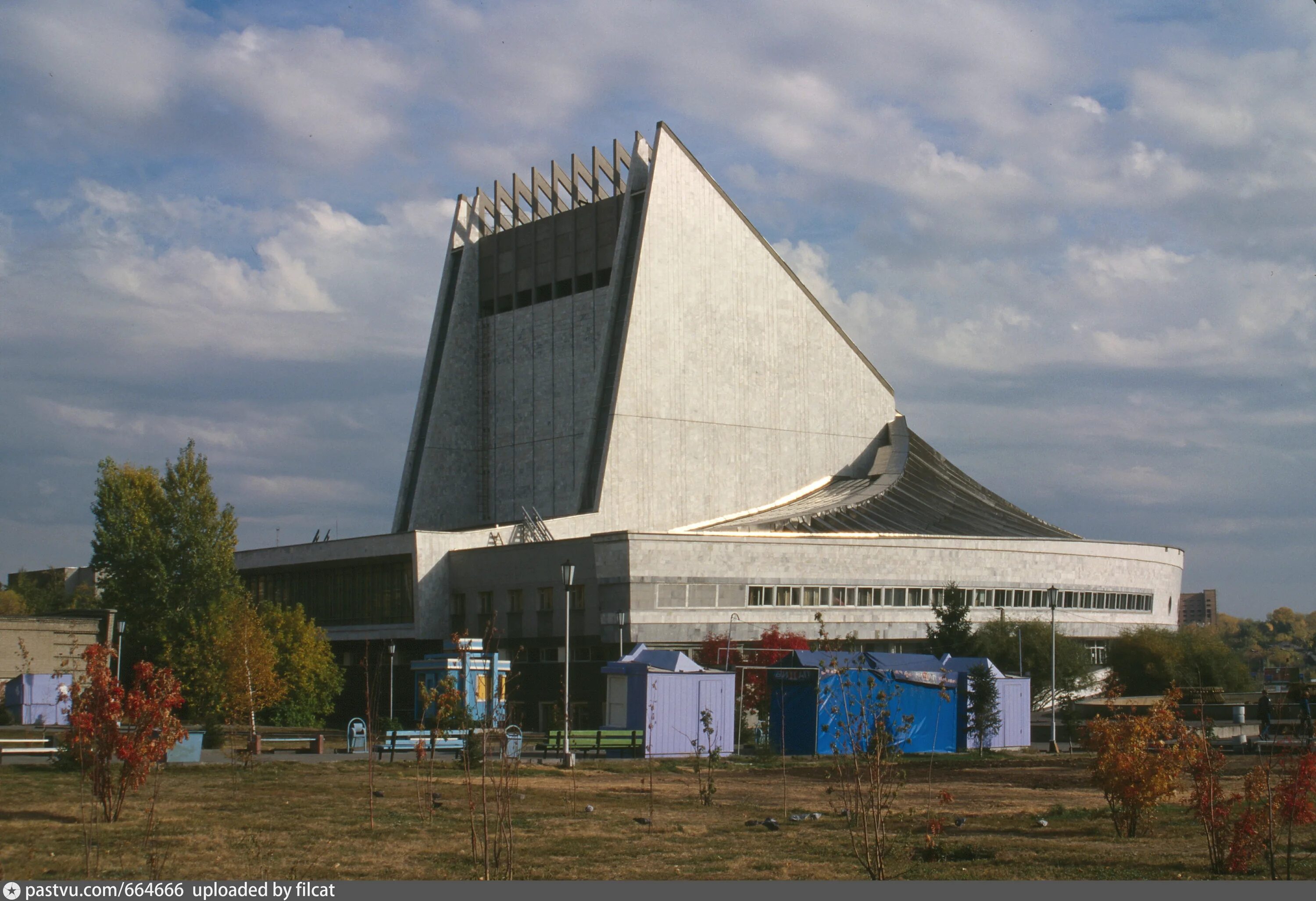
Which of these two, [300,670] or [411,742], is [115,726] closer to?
[411,742]

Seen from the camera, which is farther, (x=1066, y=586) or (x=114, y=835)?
(x=1066, y=586)

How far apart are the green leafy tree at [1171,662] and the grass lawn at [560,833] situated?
34.9 meters

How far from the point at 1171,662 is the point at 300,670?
1408 inches

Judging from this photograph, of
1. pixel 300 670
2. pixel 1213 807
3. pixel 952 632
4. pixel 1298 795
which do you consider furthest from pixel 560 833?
pixel 300 670

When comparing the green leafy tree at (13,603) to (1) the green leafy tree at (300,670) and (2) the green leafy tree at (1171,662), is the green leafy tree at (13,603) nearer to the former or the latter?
(1) the green leafy tree at (300,670)

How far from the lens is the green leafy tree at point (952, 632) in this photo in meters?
44.5

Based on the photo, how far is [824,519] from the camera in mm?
55438

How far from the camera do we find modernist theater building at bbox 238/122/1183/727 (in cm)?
5078

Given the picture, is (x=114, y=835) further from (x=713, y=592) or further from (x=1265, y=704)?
(x=713, y=592)

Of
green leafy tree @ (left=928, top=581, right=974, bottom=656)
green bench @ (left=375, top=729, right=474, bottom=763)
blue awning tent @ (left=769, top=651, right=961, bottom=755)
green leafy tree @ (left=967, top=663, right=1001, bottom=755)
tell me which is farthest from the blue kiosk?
green leafy tree @ (left=928, top=581, right=974, bottom=656)

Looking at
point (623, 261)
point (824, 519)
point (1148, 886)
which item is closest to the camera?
point (1148, 886)

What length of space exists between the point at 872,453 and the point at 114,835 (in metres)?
57.4

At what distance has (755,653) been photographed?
143 feet

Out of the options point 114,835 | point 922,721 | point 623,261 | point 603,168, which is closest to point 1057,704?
point 922,721
